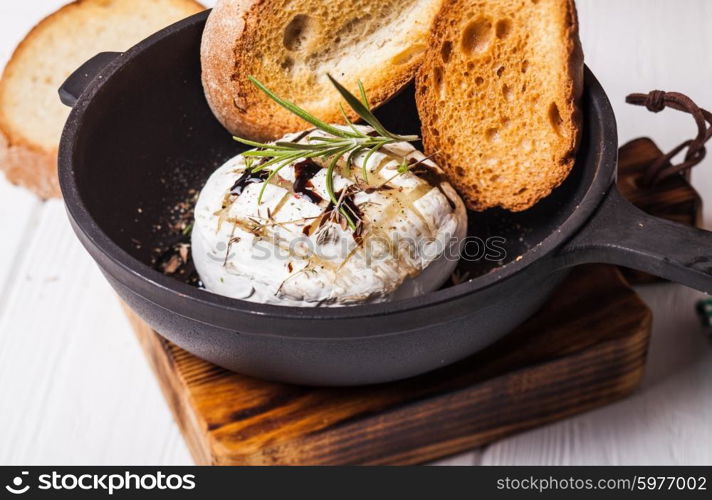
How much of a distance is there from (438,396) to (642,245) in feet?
1.29

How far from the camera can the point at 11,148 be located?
198cm

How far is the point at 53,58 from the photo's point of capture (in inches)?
82.0

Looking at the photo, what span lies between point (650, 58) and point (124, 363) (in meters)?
1.32

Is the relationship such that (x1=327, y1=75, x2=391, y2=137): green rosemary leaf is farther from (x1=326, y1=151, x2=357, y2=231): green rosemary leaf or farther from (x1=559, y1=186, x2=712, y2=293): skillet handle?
(x1=559, y1=186, x2=712, y2=293): skillet handle

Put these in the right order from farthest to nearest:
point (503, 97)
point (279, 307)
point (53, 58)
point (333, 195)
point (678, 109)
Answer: point (53, 58)
point (678, 109)
point (503, 97)
point (333, 195)
point (279, 307)

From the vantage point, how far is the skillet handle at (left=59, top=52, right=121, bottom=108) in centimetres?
158

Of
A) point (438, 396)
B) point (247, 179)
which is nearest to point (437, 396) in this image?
point (438, 396)

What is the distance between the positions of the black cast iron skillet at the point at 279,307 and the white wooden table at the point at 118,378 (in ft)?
0.92

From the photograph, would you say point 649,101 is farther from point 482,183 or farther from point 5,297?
point 5,297

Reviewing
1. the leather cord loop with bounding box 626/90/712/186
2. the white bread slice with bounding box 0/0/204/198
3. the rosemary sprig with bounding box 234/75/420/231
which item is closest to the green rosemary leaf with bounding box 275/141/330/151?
the rosemary sprig with bounding box 234/75/420/231

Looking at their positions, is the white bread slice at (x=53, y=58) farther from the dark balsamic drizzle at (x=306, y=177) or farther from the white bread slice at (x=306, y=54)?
the dark balsamic drizzle at (x=306, y=177)

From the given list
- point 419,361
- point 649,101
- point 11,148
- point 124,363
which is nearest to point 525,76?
point 649,101

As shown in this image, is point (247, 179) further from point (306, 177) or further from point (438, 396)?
point (438, 396)

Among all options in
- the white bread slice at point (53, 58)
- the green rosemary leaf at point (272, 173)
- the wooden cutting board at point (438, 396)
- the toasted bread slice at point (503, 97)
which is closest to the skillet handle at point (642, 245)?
the toasted bread slice at point (503, 97)
